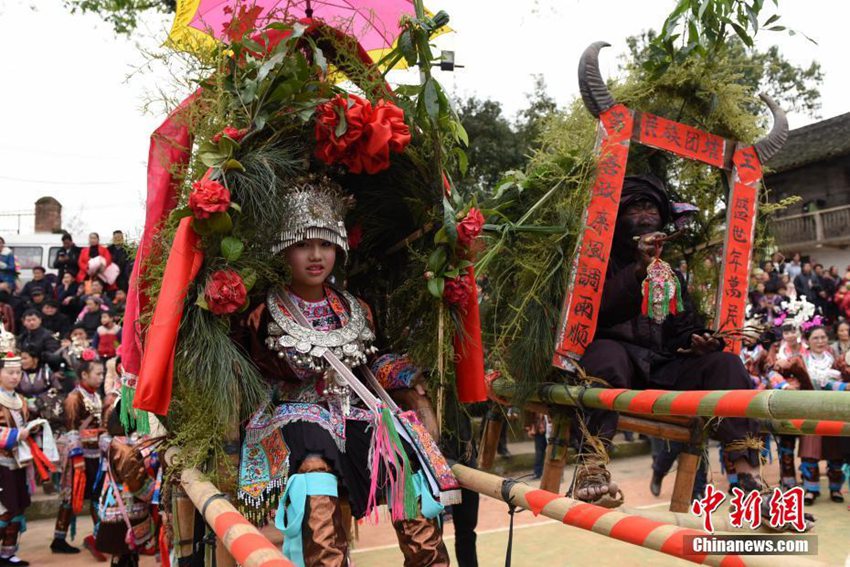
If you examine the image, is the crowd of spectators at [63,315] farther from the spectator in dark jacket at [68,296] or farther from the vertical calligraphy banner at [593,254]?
the vertical calligraphy banner at [593,254]

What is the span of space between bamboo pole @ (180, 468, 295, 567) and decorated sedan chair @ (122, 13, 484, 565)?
0.14 m

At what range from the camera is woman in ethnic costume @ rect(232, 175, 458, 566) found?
8.16 feet

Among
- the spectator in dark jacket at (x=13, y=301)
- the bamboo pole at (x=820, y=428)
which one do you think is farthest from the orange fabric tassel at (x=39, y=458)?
the spectator in dark jacket at (x=13, y=301)

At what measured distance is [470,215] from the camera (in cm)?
289

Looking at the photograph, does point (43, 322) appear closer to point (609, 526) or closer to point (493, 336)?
point (493, 336)

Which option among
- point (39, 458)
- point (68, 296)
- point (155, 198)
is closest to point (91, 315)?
point (68, 296)

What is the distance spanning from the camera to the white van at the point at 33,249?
1263cm

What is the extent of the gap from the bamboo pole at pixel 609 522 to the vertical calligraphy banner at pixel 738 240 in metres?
1.76

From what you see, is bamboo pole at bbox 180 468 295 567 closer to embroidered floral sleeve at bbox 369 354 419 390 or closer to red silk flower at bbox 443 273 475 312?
embroidered floral sleeve at bbox 369 354 419 390

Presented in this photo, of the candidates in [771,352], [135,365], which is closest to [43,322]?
[135,365]

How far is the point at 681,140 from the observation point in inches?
144

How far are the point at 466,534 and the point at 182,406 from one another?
146cm

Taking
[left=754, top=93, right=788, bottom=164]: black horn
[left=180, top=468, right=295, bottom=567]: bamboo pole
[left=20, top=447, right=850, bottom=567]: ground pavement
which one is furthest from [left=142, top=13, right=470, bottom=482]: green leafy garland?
[left=20, top=447, right=850, bottom=567]: ground pavement

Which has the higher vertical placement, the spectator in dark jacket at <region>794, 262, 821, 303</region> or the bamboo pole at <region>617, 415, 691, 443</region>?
the spectator in dark jacket at <region>794, 262, 821, 303</region>
